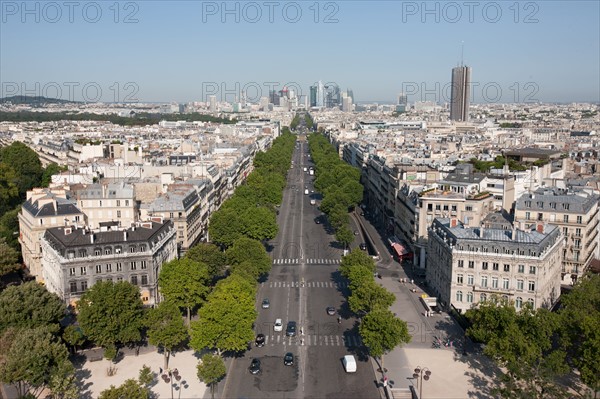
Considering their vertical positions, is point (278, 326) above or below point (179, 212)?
below

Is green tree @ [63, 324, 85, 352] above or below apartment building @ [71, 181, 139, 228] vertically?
below

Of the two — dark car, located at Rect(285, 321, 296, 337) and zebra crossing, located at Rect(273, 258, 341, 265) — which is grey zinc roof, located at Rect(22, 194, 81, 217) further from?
dark car, located at Rect(285, 321, 296, 337)

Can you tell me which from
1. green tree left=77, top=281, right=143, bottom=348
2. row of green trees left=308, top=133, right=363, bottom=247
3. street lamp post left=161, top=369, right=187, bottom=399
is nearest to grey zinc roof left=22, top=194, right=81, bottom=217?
green tree left=77, top=281, right=143, bottom=348

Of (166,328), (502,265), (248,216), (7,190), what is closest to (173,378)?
(166,328)

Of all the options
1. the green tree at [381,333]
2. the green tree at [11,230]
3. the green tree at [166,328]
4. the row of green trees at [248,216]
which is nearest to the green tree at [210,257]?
the row of green trees at [248,216]

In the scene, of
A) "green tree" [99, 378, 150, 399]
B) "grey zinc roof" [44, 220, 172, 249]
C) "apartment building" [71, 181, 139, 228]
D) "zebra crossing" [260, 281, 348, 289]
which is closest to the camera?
"green tree" [99, 378, 150, 399]

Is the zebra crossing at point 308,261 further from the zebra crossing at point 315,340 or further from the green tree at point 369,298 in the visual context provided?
the zebra crossing at point 315,340

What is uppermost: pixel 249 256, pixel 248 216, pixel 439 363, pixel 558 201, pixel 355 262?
pixel 558 201

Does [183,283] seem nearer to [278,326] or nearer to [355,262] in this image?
[278,326]
